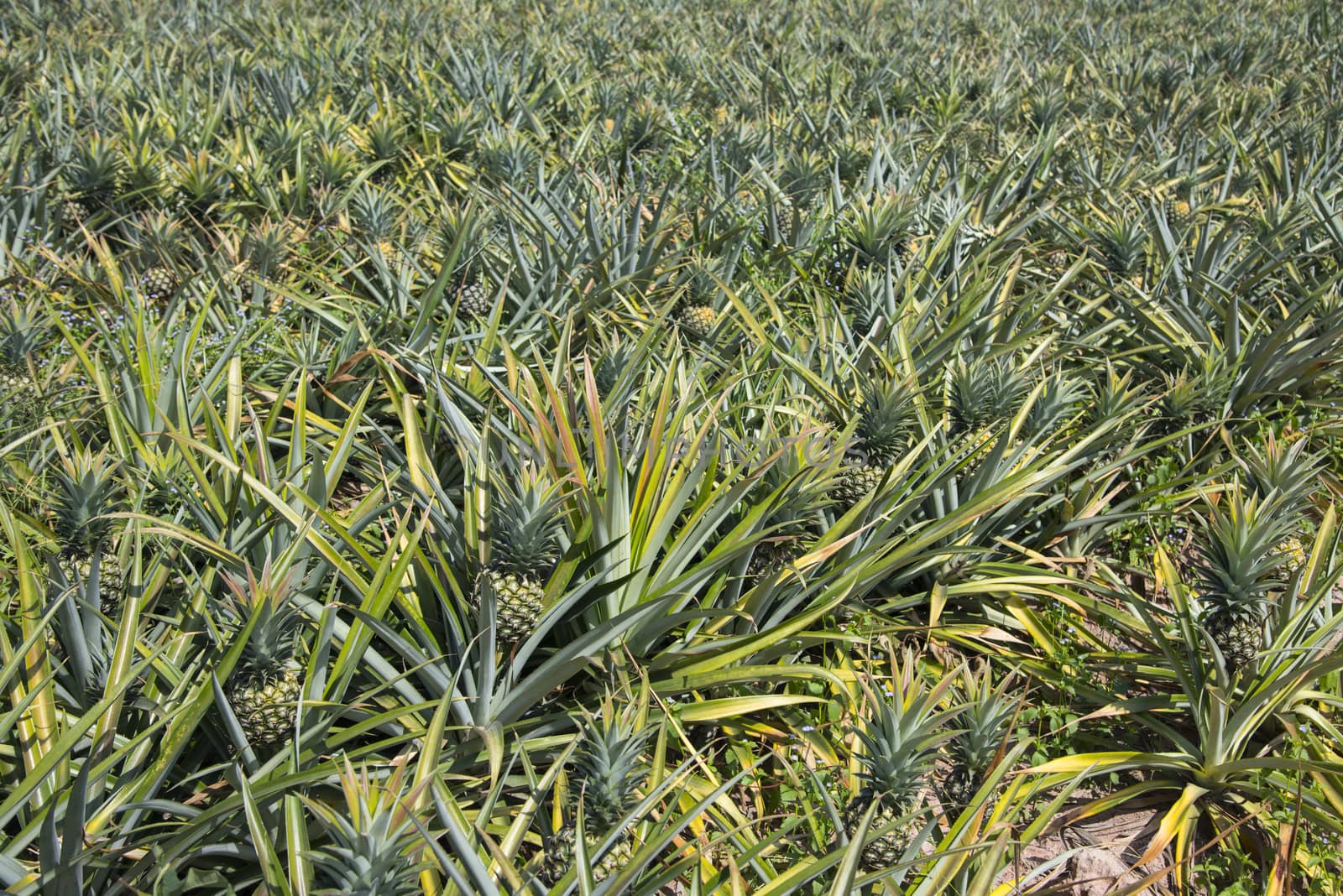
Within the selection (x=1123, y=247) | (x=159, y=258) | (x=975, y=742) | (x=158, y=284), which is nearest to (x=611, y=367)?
(x=975, y=742)

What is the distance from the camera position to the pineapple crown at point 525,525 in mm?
1931

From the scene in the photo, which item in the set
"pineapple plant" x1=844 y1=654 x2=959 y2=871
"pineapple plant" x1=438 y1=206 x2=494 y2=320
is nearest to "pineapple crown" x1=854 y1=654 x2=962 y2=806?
"pineapple plant" x1=844 y1=654 x2=959 y2=871

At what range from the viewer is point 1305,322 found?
→ 361 centimetres

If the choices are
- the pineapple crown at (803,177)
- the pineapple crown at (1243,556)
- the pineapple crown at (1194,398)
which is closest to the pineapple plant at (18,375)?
the pineapple crown at (803,177)

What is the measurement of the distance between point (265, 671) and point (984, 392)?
79.0 inches

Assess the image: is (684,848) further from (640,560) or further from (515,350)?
(515,350)

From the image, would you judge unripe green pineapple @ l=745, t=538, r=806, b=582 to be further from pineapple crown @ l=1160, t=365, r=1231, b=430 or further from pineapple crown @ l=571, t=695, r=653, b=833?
pineapple crown @ l=1160, t=365, r=1231, b=430

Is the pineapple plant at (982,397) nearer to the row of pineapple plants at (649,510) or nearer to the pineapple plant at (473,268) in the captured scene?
the row of pineapple plants at (649,510)

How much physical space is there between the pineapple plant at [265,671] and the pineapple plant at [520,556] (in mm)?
365

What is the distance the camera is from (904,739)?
73.7 inches

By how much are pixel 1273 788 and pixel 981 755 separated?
70 centimetres

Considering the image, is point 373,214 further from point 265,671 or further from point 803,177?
point 265,671

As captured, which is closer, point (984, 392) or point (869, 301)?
point (984, 392)

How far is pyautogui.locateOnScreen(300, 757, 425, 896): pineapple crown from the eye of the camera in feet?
4.90
